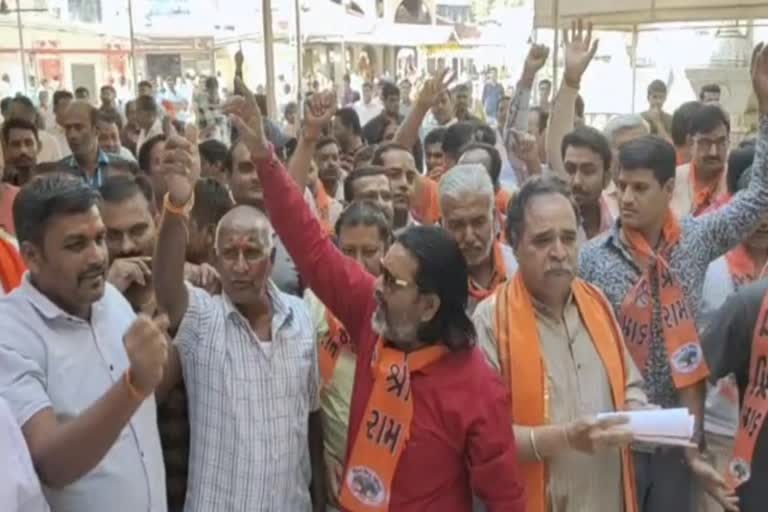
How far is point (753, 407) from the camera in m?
2.44

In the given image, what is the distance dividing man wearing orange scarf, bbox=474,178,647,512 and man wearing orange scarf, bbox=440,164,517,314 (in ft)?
1.44

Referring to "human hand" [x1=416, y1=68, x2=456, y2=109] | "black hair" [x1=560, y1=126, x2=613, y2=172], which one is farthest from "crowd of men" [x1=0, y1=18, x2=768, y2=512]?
"human hand" [x1=416, y1=68, x2=456, y2=109]

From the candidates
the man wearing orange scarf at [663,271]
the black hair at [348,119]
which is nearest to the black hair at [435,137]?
the black hair at [348,119]

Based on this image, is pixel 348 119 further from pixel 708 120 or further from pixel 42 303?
pixel 42 303

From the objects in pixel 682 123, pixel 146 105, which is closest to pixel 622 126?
pixel 682 123

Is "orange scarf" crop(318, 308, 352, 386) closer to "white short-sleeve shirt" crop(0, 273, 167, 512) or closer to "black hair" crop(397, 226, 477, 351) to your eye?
"black hair" crop(397, 226, 477, 351)

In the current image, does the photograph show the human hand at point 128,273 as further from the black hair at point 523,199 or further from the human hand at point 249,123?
the black hair at point 523,199

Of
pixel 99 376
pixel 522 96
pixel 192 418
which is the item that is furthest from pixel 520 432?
pixel 522 96

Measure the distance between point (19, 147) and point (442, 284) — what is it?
352 centimetres

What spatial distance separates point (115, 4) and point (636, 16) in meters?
8.80

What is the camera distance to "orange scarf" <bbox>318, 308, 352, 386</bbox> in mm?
2635

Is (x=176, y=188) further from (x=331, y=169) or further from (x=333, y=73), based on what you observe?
(x=333, y=73)

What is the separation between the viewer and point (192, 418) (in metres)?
2.36

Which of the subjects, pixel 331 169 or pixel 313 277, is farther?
pixel 331 169
